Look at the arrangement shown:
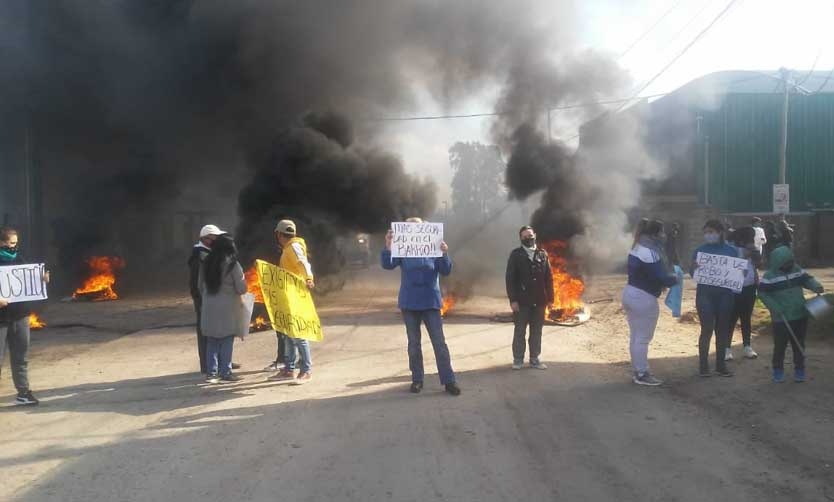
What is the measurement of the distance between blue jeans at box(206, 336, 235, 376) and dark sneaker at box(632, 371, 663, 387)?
4.23 metres

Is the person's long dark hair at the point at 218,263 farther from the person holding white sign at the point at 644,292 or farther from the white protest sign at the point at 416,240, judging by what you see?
the person holding white sign at the point at 644,292

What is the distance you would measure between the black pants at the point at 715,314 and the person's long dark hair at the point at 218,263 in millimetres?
4973

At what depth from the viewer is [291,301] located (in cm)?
684

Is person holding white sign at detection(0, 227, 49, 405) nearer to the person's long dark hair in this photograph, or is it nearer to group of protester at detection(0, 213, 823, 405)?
group of protester at detection(0, 213, 823, 405)

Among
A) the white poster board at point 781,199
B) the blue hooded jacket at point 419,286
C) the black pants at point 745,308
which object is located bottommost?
the black pants at point 745,308

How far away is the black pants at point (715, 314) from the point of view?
6.65 metres

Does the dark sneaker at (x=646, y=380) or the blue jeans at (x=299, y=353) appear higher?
the blue jeans at (x=299, y=353)

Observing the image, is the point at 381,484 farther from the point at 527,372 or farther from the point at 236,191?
the point at 236,191

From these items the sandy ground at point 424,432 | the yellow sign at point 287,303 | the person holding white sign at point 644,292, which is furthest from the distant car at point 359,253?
the person holding white sign at point 644,292

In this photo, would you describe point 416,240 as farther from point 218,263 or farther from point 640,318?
point 640,318

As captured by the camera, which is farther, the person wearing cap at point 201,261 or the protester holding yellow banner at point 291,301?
the person wearing cap at point 201,261

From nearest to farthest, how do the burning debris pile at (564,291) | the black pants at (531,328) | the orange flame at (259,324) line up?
the black pants at (531,328) < the orange flame at (259,324) < the burning debris pile at (564,291)

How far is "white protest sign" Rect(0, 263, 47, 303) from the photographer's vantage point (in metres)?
5.96

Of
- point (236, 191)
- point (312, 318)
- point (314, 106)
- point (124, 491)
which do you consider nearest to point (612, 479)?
point (124, 491)
